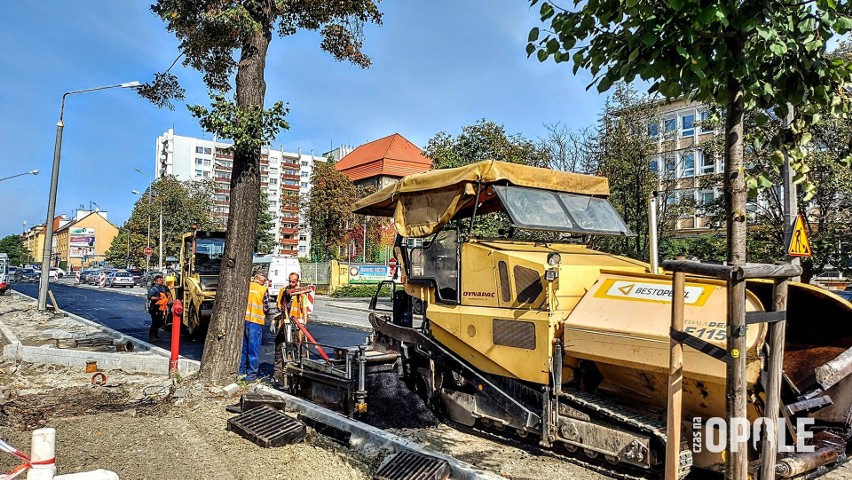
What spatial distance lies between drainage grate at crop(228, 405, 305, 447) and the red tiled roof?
210ft

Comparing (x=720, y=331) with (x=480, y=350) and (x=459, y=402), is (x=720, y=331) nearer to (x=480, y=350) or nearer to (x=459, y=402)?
(x=480, y=350)

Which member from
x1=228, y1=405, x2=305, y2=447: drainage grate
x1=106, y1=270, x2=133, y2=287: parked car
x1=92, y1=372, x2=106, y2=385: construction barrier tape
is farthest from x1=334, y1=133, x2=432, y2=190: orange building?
x1=228, y1=405, x2=305, y2=447: drainage grate

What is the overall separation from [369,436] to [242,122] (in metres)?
4.15

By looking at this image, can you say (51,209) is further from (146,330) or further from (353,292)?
(353,292)

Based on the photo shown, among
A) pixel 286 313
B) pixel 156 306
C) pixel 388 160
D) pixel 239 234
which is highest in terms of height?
pixel 388 160

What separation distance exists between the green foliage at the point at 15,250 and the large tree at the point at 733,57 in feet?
444

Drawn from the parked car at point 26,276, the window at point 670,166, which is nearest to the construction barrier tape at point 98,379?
the window at point 670,166

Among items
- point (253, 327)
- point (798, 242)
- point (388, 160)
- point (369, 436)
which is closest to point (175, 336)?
point (253, 327)

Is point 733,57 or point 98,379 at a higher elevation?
point 733,57

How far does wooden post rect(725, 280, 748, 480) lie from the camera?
8.43ft

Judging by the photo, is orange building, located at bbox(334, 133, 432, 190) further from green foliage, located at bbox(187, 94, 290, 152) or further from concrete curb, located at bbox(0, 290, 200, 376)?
green foliage, located at bbox(187, 94, 290, 152)

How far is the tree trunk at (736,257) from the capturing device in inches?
102

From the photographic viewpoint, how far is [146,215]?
55656 millimetres

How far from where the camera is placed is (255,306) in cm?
906
